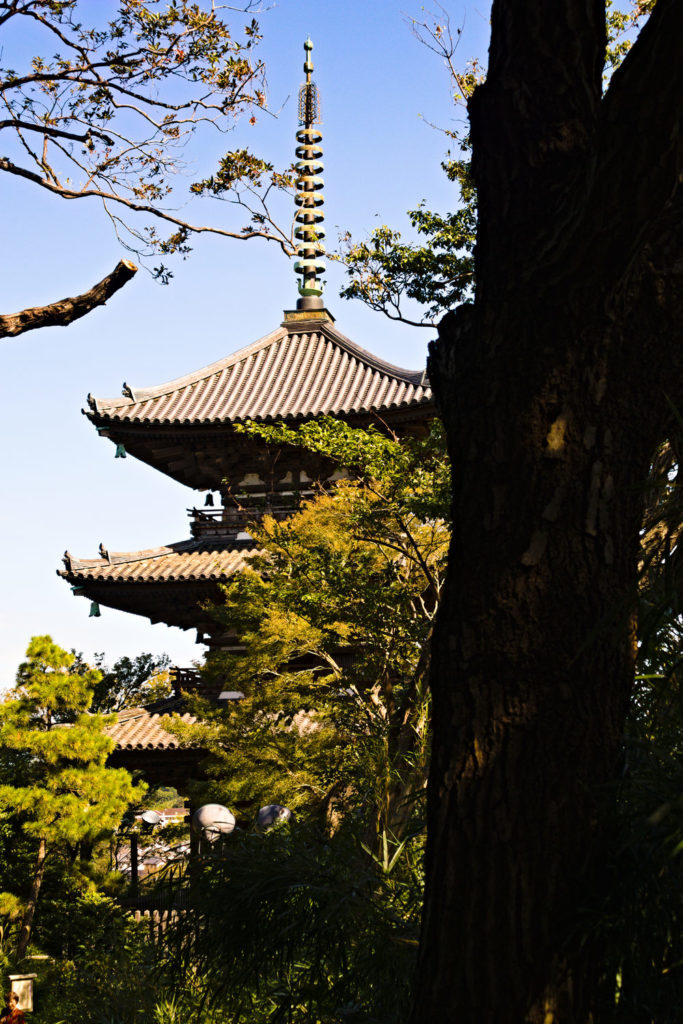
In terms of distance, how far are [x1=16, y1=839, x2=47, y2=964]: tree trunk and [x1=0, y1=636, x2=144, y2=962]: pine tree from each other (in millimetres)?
12

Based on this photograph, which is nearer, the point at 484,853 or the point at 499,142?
the point at 484,853

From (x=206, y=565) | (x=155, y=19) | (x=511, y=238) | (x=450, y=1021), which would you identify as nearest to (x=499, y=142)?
(x=511, y=238)

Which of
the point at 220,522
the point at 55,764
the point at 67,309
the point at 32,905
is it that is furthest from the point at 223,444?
the point at 67,309

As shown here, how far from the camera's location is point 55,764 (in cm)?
1219

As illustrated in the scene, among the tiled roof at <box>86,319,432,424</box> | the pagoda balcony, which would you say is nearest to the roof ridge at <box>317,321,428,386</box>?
the tiled roof at <box>86,319,432,424</box>

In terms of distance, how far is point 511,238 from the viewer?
218cm

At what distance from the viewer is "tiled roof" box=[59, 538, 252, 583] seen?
44.8 ft

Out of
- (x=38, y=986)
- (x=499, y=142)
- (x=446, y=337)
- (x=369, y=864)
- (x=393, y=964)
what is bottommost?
(x=38, y=986)

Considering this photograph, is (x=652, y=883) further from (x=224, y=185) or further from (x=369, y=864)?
(x=224, y=185)

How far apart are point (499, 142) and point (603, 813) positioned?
1.52 m

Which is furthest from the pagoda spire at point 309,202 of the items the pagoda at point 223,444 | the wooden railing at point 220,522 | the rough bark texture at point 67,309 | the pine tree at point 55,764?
the rough bark texture at point 67,309

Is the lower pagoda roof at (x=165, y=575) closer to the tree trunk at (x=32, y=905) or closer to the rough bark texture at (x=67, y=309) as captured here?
the tree trunk at (x=32, y=905)

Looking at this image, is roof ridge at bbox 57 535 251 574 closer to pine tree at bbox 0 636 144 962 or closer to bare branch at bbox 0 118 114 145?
pine tree at bbox 0 636 144 962

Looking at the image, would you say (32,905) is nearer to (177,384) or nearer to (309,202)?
(177,384)
